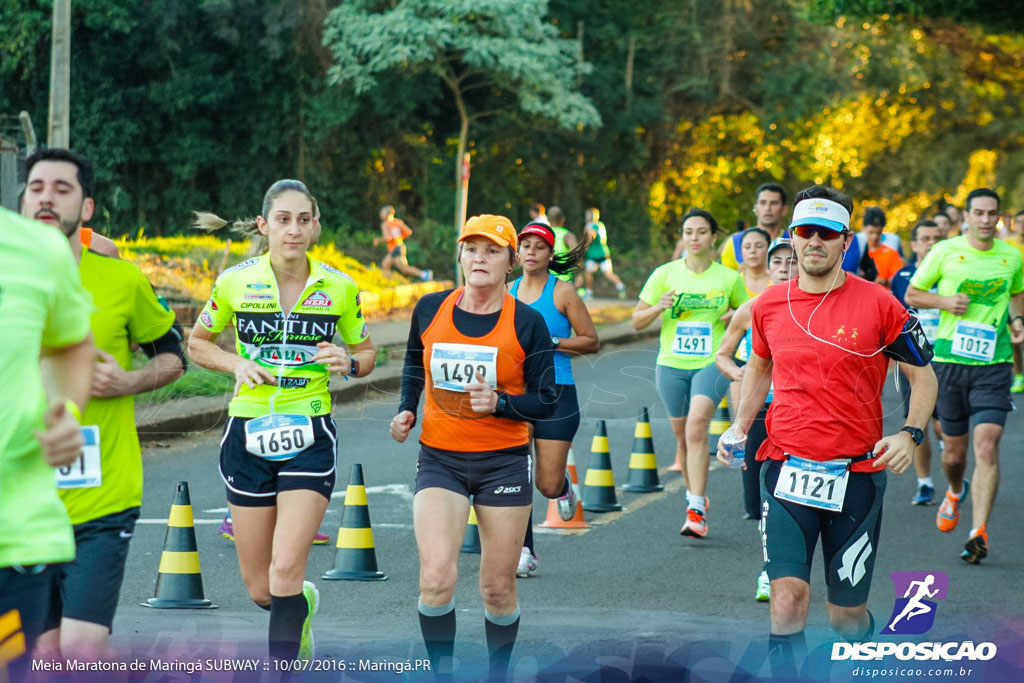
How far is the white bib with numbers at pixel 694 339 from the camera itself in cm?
898

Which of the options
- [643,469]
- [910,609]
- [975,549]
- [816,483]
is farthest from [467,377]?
[643,469]

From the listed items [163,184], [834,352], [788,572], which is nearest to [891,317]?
[834,352]

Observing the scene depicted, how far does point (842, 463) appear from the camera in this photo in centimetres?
512

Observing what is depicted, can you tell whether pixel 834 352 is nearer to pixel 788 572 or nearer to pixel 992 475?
pixel 788 572

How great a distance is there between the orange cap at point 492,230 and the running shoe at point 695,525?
3773mm

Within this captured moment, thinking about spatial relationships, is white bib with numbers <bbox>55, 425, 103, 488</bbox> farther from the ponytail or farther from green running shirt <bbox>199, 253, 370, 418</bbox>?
the ponytail

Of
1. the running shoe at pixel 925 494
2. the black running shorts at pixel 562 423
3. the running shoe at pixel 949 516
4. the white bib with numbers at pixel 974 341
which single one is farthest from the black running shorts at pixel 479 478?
the running shoe at pixel 925 494

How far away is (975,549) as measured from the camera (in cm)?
806

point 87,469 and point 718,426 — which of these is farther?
point 718,426

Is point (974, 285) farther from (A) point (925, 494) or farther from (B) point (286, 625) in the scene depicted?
(B) point (286, 625)

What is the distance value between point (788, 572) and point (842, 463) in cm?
47

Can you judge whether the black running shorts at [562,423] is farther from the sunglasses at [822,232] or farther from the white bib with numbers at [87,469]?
the white bib with numbers at [87,469]

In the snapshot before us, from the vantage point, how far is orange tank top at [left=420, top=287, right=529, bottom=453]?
5.30 metres

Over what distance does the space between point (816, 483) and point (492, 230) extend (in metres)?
1.59
